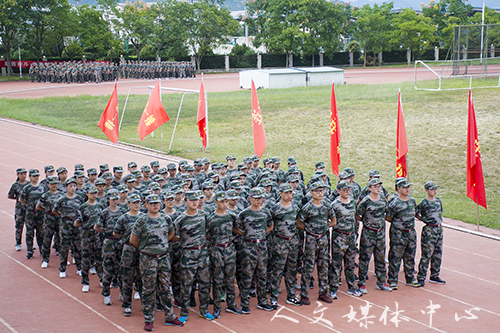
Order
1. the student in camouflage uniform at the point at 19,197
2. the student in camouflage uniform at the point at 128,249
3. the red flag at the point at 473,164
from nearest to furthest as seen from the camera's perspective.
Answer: the student in camouflage uniform at the point at 128,249 < the student in camouflage uniform at the point at 19,197 < the red flag at the point at 473,164

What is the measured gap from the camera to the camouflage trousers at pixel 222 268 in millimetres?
7539

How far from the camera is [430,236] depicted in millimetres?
8531

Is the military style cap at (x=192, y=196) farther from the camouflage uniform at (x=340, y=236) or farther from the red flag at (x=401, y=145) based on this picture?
the red flag at (x=401, y=145)

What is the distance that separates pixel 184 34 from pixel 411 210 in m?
Result: 49.1

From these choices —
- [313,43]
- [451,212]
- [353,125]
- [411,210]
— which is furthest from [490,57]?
[313,43]

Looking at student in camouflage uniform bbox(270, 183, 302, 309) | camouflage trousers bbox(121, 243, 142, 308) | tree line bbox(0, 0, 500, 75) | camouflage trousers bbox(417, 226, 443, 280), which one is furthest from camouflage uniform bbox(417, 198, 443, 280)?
tree line bbox(0, 0, 500, 75)

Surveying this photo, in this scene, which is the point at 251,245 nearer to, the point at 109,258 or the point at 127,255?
the point at 127,255

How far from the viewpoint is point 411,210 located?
27.8ft

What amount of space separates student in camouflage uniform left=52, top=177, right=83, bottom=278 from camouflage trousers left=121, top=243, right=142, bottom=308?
153 cm

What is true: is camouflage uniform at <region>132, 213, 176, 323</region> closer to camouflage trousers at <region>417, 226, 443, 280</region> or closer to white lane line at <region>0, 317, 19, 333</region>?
white lane line at <region>0, 317, 19, 333</region>

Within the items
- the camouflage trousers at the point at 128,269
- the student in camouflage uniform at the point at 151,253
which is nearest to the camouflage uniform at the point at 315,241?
the student in camouflage uniform at the point at 151,253

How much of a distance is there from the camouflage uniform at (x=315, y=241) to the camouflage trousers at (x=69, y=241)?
364cm

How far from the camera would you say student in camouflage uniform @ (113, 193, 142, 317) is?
7.46 meters

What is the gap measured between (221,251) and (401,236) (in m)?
2.90
